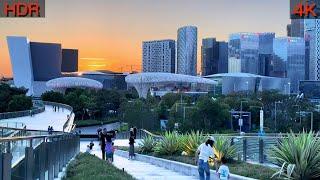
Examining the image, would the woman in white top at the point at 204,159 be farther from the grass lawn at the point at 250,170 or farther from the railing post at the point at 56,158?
the railing post at the point at 56,158

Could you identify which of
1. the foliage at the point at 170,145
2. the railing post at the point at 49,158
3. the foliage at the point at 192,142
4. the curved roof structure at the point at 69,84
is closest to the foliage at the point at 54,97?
the curved roof structure at the point at 69,84

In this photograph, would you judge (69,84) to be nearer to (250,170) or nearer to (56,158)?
(250,170)

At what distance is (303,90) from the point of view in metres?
194

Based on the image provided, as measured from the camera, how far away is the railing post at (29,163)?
310 inches

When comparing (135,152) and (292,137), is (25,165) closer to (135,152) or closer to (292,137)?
(292,137)

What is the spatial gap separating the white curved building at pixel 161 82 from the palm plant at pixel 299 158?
515 feet

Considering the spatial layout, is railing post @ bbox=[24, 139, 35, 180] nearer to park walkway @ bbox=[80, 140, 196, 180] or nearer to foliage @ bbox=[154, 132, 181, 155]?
park walkway @ bbox=[80, 140, 196, 180]

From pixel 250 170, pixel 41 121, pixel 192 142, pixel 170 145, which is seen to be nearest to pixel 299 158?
pixel 250 170

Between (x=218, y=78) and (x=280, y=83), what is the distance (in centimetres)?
2195

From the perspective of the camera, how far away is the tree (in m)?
87.2

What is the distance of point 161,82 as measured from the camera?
17638 cm

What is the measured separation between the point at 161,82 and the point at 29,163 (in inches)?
6626

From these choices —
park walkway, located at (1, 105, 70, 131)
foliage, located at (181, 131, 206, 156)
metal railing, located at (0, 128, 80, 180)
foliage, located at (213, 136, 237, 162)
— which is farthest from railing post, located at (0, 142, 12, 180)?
park walkway, located at (1, 105, 70, 131)

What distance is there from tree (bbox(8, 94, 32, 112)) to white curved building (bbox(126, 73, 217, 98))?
81.6m
